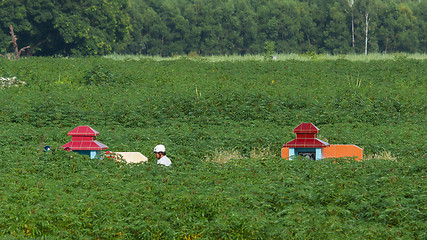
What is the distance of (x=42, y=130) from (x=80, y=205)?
31.7 ft

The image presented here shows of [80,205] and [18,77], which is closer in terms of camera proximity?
[80,205]

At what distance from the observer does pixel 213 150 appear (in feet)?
52.1

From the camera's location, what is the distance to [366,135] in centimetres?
1777

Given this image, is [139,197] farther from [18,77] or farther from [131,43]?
[131,43]

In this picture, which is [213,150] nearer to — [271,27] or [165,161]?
[165,161]

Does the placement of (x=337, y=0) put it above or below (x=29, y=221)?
above

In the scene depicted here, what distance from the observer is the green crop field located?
8.50 metres

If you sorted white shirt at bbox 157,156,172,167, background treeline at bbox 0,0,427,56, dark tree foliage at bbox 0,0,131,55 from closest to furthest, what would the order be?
white shirt at bbox 157,156,172,167
dark tree foliage at bbox 0,0,131,55
background treeline at bbox 0,0,427,56

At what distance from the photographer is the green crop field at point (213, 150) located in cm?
850

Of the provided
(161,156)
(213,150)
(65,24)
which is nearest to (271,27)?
(65,24)

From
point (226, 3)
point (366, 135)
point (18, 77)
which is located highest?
point (226, 3)

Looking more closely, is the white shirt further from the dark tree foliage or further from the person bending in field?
the dark tree foliage

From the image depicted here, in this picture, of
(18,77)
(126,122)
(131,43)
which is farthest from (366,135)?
(131,43)

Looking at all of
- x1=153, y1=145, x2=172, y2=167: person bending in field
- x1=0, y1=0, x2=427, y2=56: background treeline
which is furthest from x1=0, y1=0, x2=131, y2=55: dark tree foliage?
x1=153, y1=145, x2=172, y2=167: person bending in field
